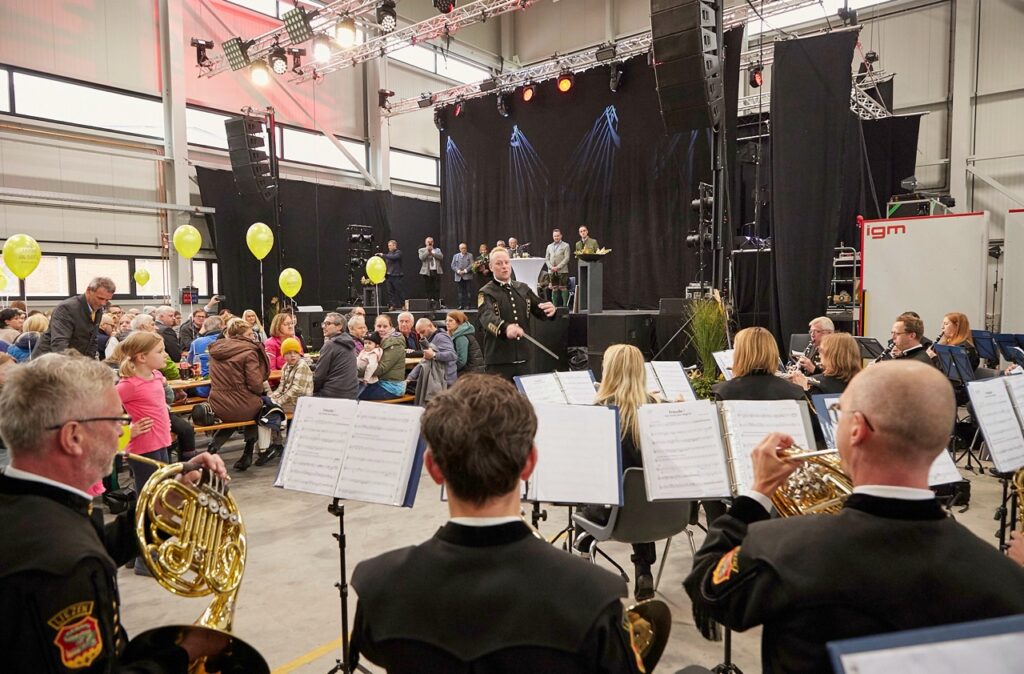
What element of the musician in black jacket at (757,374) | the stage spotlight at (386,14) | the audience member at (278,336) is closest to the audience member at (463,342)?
the audience member at (278,336)

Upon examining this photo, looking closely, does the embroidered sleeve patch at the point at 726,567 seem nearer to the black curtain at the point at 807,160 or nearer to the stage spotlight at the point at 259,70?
the black curtain at the point at 807,160

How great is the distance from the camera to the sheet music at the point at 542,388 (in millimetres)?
3840

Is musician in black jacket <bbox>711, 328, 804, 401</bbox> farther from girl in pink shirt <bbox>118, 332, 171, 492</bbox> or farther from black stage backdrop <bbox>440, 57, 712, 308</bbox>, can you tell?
black stage backdrop <bbox>440, 57, 712, 308</bbox>

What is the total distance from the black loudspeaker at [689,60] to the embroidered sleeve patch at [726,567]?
635 centimetres

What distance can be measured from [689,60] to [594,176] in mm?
7940

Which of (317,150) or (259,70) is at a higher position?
(259,70)

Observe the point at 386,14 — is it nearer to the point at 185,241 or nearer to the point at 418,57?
the point at 185,241

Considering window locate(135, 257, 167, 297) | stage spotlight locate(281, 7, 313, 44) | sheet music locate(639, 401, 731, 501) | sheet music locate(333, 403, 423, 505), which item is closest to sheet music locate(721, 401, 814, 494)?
sheet music locate(639, 401, 731, 501)

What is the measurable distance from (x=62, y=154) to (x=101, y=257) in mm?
1987

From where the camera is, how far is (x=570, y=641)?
1.06 m

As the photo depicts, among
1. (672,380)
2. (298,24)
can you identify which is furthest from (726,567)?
(298,24)

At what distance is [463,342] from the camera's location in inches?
285

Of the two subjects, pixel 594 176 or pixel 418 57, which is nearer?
pixel 594 176

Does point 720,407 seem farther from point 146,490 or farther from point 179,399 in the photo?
point 179,399
